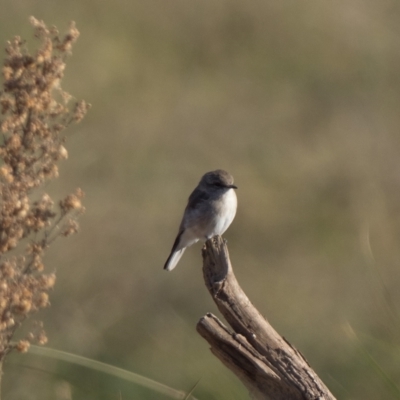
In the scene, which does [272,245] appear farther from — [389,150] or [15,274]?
[15,274]

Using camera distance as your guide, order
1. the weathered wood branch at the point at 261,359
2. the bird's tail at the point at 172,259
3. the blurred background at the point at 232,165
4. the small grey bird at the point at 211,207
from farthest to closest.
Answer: the blurred background at the point at 232,165 < the bird's tail at the point at 172,259 < the small grey bird at the point at 211,207 < the weathered wood branch at the point at 261,359

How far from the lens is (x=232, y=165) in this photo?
9.34m

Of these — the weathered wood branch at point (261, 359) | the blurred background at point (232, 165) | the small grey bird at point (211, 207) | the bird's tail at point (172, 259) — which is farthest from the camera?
the blurred background at point (232, 165)

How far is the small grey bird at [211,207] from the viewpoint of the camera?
19.9 ft

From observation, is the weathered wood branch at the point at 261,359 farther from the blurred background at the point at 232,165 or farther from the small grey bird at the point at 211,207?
the small grey bird at the point at 211,207

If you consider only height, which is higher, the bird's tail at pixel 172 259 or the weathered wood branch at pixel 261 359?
the bird's tail at pixel 172 259

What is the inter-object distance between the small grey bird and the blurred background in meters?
0.74

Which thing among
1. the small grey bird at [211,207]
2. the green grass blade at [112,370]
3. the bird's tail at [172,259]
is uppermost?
the small grey bird at [211,207]

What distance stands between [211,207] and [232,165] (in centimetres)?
330

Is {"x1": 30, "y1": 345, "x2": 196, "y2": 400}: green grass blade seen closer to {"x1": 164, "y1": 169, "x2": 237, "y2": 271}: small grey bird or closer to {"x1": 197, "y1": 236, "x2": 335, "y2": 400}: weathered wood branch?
{"x1": 197, "y1": 236, "x2": 335, "y2": 400}: weathered wood branch

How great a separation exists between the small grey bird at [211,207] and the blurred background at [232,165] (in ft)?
2.41

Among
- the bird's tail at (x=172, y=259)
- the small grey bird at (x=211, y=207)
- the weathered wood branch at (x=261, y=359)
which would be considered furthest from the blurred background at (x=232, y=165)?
the weathered wood branch at (x=261, y=359)

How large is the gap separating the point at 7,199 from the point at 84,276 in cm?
486

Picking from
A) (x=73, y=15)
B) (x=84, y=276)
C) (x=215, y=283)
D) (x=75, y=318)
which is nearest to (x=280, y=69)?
(x=73, y=15)
